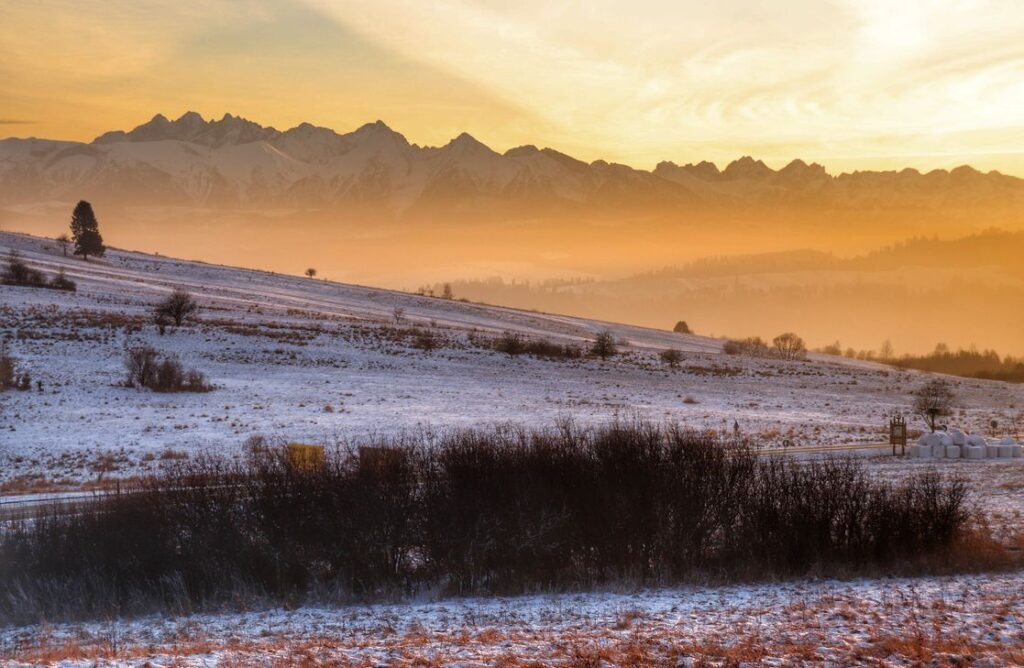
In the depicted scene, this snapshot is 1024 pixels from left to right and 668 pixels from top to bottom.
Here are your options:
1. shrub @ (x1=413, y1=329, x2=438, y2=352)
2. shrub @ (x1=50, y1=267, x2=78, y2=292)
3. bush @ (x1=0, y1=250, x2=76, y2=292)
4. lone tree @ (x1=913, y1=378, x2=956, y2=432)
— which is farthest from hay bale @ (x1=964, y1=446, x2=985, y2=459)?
bush @ (x1=0, y1=250, x2=76, y2=292)

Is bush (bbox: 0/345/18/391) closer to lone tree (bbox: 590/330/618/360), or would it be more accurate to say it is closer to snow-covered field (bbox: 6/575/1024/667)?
snow-covered field (bbox: 6/575/1024/667)

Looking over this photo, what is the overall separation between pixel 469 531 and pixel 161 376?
1418 inches

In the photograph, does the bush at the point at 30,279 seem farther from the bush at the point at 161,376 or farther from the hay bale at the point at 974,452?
the hay bale at the point at 974,452

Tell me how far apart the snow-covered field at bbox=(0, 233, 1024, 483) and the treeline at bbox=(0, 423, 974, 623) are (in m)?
10.5

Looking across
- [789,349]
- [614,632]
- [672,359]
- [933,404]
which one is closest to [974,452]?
[933,404]

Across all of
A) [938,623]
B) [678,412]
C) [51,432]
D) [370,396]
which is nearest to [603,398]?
[678,412]

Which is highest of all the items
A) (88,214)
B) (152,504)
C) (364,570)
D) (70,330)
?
(88,214)

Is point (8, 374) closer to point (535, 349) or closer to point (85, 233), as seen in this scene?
point (535, 349)

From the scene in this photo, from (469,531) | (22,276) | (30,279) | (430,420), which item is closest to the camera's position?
(469,531)

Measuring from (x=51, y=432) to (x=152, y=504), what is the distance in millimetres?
19051

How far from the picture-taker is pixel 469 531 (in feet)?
79.3

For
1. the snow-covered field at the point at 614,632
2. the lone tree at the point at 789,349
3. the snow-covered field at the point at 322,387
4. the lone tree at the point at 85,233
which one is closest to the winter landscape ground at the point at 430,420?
the snow-covered field at the point at 614,632

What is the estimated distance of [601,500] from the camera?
25.2 m

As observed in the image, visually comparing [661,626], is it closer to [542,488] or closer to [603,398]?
[542,488]
